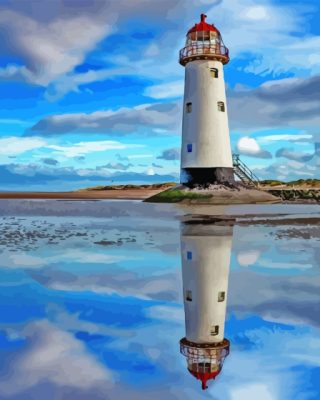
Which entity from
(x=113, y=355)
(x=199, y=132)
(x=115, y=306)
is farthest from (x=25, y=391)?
(x=199, y=132)

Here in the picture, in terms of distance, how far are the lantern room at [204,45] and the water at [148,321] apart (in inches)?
991

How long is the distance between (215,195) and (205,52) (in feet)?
31.5

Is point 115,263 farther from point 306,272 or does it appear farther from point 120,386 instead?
point 120,386

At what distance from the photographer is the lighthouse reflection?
4.88m

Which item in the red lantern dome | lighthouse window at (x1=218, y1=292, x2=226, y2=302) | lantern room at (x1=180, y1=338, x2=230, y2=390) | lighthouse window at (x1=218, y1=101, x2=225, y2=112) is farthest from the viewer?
lighthouse window at (x1=218, y1=101, x2=225, y2=112)

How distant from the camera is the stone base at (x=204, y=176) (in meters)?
36.6

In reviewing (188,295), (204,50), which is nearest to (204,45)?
(204,50)

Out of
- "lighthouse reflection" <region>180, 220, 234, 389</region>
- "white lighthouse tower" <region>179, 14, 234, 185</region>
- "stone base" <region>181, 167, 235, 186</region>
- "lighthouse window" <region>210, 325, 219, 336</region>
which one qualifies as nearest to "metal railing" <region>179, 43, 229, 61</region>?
"white lighthouse tower" <region>179, 14, 234, 185</region>

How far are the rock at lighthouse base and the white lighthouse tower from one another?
2.09 ft

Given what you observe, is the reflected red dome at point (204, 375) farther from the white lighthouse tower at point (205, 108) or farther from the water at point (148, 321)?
the white lighthouse tower at point (205, 108)

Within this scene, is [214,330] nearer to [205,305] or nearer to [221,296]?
[205,305]

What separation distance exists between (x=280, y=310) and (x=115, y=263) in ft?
15.4

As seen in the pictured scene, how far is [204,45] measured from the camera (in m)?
35.6

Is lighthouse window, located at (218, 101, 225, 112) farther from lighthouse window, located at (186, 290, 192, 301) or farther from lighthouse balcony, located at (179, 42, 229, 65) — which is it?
lighthouse window, located at (186, 290, 192, 301)
